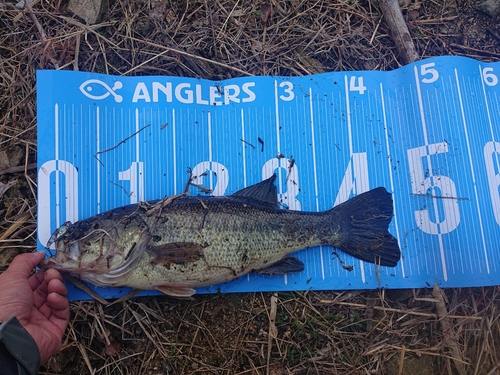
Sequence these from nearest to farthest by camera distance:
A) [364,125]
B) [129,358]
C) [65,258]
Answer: [65,258] → [129,358] → [364,125]

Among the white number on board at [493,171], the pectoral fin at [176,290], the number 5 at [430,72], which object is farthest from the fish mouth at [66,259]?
the white number on board at [493,171]

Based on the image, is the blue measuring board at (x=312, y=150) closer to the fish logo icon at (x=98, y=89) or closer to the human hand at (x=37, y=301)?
the fish logo icon at (x=98, y=89)

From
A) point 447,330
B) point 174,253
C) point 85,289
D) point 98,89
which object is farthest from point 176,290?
point 447,330

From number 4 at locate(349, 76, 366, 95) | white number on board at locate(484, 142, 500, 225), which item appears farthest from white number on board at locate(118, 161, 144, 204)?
white number on board at locate(484, 142, 500, 225)

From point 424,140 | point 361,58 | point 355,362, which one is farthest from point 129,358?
point 361,58

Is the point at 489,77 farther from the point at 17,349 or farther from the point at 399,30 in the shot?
the point at 17,349

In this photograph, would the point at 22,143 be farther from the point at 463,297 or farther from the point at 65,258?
the point at 463,297

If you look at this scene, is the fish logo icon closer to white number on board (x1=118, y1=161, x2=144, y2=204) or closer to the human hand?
white number on board (x1=118, y1=161, x2=144, y2=204)
